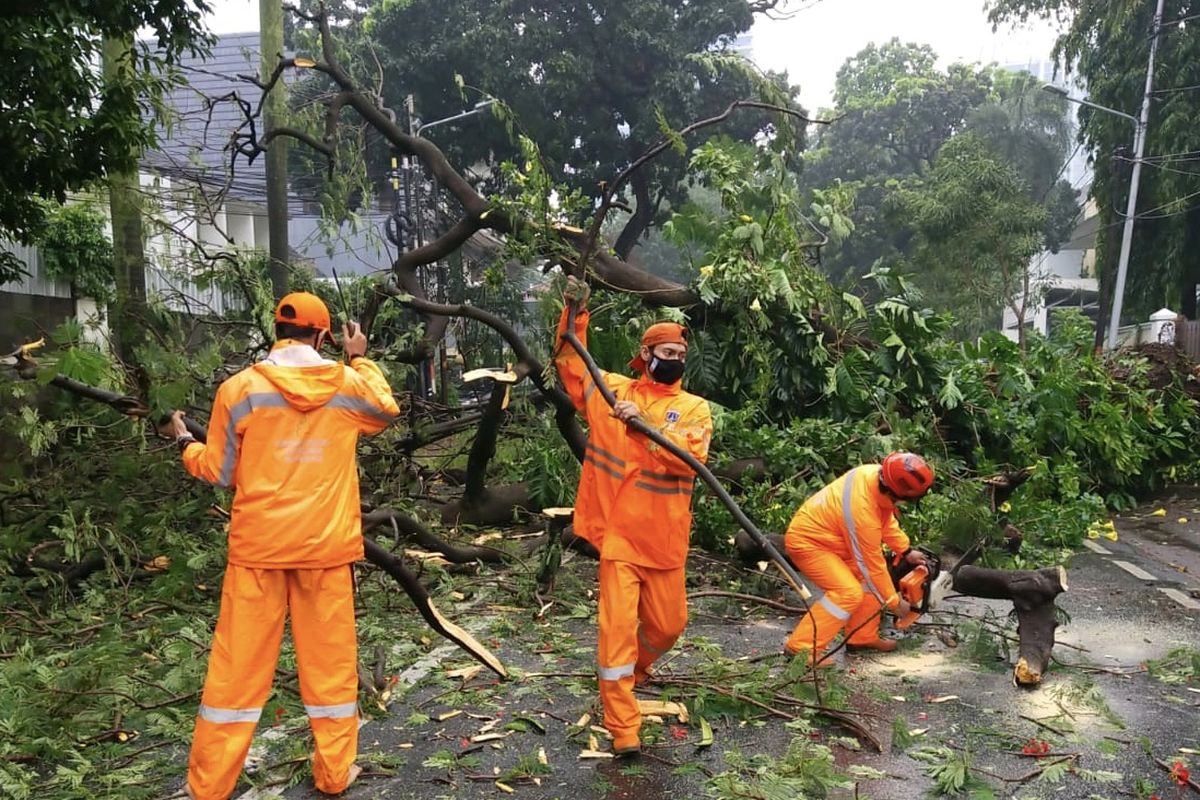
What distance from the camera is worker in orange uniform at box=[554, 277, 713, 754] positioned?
163 inches

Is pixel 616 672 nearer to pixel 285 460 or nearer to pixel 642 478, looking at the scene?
pixel 642 478

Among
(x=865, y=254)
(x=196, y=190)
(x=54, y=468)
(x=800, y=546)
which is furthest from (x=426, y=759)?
(x=865, y=254)

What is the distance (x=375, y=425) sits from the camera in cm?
400

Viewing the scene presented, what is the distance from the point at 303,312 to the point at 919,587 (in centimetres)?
344

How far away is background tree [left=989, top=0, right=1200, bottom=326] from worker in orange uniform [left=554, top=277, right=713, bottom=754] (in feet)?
68.7

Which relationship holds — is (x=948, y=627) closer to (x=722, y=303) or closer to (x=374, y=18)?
(x=722, y=303)

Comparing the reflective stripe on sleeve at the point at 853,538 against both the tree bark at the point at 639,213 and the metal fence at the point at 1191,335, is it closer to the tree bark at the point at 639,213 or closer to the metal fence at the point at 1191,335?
the metal fence at the point at 1191,335

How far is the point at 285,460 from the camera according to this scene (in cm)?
375

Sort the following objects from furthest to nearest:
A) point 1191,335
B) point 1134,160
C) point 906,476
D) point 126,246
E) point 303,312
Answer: point 1134,160
point 1191,335
point 126,246
point 906,476
point 303,312

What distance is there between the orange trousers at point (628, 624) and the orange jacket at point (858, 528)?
4.26 feet

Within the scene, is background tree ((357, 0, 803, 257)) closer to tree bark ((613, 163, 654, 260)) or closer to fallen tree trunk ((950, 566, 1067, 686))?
tree bark ((613, 163, 654, 260))

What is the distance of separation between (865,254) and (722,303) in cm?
3234

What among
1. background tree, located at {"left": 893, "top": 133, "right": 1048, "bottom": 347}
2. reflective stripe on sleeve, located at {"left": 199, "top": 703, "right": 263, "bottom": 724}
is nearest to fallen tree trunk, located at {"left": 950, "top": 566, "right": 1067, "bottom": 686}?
reflective stripe on sleeve, located at {"left": 199, "top": 703, "right": 263, "bottom": 724}

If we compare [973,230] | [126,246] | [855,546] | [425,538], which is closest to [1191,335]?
[973,230]
